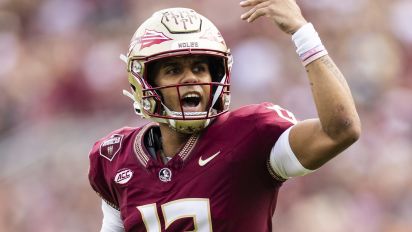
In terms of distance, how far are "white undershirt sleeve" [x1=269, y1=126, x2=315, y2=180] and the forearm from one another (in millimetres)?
169

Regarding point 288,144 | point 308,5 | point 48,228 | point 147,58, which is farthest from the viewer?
point 308,5

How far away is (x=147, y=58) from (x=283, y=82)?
328 cm

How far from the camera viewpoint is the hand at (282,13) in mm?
2643

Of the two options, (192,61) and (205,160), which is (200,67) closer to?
(192,61)

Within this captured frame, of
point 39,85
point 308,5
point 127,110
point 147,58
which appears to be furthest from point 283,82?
point 147,58

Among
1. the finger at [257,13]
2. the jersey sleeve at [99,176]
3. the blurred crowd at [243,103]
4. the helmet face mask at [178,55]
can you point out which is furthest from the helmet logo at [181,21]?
the blurred crowd at [243,103]

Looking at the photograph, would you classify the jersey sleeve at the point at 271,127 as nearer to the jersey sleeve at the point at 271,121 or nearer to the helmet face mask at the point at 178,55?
the jersey sleeve at the point at 271,121

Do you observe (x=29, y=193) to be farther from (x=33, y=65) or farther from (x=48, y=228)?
(x=33, y=65)

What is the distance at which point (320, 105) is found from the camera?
254 cm

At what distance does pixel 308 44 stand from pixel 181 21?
589 mm

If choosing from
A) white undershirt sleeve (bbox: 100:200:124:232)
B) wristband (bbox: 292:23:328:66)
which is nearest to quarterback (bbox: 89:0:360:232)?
wristband (bbox: 292:23:328:66)

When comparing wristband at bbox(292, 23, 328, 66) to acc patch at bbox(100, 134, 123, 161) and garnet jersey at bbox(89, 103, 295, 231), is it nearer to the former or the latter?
garnet jersey at bbox(89, 103, 295, 231)

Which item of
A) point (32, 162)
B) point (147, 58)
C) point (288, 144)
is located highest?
point (147, 58)

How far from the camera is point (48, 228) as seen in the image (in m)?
6.04
